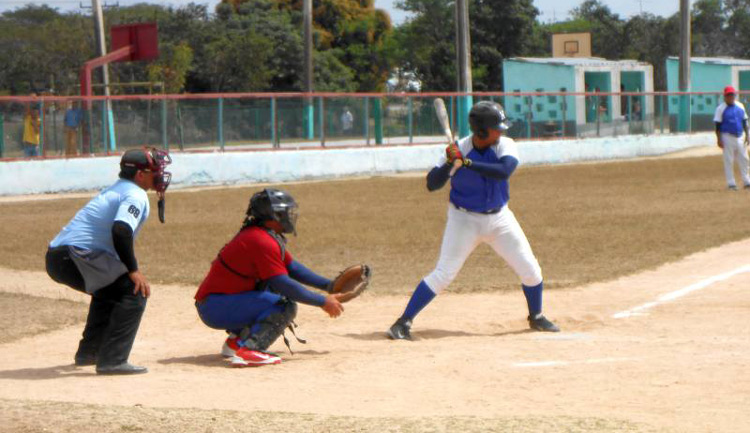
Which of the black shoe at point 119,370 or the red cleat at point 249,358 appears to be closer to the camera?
the black shoe at point 119,370

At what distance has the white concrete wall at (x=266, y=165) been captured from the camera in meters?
26.4

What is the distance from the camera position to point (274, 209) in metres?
7.87

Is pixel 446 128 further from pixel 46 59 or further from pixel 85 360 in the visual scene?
pixel 46 59

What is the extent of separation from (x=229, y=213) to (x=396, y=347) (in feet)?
40.5

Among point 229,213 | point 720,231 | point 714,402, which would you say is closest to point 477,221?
point 714,402

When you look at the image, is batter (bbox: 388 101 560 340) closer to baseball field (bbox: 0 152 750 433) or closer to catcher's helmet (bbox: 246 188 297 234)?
baseball field (bbox: 0 152 750 433)

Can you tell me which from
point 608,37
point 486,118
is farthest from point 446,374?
point 608,37

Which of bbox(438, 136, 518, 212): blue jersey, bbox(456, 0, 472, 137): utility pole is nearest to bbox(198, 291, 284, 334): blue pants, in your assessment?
bbox(438, 136, 518, 212): blue jersey

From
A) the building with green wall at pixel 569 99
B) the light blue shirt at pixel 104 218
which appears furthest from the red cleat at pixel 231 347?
the building with green wall at pixel 569 99

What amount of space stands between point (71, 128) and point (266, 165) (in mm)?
5105

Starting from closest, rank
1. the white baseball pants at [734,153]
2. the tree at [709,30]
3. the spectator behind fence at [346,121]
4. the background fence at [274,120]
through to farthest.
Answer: the white baseball pants at [734,153] → the background fence at [274,120] → the spectator behind fence at [346,121] → the tree at [709,30]

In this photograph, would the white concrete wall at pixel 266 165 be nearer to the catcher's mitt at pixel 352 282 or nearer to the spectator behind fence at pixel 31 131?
the spectator behind fence at pixel 31 131

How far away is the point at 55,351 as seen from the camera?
29.3ft

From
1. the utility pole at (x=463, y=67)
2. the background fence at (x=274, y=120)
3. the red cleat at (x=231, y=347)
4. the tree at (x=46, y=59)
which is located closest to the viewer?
the red cleat at (x=231, y=347)
